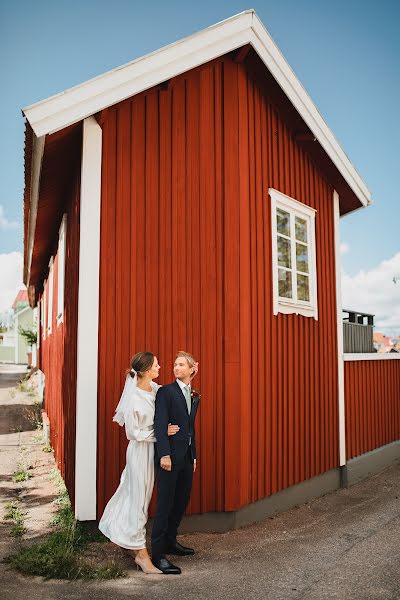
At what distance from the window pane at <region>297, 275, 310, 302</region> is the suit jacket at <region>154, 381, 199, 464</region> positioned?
3.19m

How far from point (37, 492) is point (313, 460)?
3462 mm

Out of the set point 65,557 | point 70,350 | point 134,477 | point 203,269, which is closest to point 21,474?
point 70,350

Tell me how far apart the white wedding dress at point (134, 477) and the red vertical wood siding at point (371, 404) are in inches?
185

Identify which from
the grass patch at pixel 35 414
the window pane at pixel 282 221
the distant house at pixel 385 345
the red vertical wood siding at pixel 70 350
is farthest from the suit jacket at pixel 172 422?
the distant house at pixel 385 345

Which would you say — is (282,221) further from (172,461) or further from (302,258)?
(172,461)

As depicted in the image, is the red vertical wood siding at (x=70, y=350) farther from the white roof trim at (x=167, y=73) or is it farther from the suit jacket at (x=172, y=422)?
the suit jacket at (x=172, y=422)

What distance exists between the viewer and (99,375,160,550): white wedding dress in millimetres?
4836

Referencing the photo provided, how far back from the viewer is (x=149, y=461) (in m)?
4.95

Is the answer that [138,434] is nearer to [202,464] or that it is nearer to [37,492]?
[202,464]

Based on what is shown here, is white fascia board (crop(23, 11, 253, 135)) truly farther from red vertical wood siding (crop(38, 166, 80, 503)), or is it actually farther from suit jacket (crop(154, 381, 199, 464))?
suit jacket (crop(154, 381, 199, 464))

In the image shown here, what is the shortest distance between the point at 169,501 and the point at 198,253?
256 centimetres

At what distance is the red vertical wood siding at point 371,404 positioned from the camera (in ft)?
29.6

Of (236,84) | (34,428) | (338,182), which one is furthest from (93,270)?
(34,428)

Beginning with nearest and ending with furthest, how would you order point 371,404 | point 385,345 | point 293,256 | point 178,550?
point 178,550
point 293,256
point 371,404
point 385,345
